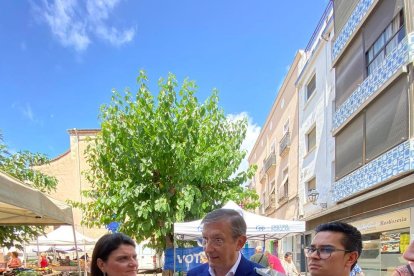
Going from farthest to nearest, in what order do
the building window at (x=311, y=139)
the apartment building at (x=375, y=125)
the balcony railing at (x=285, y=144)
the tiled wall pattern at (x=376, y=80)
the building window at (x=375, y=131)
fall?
the balcony railing at (x=285, y=144) < the building window at (x=311, y=139) < the building window at (x=375, y=131) < the apartment building at (x=375, y=125) < the tiled wall pattern at (x=376, y=80)

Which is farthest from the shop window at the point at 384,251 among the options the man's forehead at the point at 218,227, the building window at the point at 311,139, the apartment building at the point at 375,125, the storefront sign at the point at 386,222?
the man's forehead at the point at 218,227

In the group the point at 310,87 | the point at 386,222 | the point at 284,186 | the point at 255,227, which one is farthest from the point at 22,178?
the point at 284,186

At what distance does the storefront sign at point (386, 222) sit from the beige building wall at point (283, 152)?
10.0 metres

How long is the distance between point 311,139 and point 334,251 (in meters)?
20.3

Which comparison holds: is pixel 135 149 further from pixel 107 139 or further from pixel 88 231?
pixel 88 231

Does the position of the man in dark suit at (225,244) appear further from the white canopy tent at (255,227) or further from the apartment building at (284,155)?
the apartment building at (284,155)

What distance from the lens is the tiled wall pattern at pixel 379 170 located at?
1030 cm

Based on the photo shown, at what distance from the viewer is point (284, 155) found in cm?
2791

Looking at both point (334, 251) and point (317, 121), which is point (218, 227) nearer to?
point (334, 251)

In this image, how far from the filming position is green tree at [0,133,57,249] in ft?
25.8

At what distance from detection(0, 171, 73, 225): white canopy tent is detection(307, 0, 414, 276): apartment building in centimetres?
793

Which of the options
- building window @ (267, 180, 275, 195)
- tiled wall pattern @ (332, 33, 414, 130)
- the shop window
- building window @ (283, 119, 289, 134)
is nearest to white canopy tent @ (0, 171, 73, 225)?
the shop window

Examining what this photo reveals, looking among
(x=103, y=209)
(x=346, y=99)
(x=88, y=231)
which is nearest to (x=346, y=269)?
(x=103, y=209)

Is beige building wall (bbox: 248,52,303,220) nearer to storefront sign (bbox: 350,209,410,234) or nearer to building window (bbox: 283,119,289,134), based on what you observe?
building window (bbox: 283,119,289,134)
